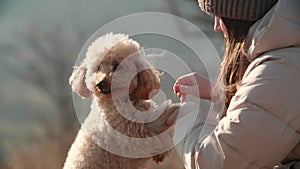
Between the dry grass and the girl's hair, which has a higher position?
the girl's hair

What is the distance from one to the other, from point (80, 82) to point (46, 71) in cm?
379

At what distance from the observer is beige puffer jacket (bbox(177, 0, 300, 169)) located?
1839 mm

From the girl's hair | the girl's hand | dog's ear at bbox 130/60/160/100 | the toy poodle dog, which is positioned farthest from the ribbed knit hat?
dog's ear at bbox 130/60/160/100

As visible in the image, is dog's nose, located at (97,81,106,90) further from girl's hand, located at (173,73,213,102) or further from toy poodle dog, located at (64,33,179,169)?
girl's hand, located at (173,73,213,102)

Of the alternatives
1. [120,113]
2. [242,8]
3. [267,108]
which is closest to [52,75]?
[120,113]

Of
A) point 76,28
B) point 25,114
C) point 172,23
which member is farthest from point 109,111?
point 25,114

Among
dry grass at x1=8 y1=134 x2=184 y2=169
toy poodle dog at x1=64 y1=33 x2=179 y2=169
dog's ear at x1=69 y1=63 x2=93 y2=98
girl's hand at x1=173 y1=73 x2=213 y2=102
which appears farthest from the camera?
dry grass at x1=8 y1=134 x2=184 y2=169

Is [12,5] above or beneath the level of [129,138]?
above

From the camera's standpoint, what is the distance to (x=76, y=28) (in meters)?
7.26

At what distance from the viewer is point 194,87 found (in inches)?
86.4

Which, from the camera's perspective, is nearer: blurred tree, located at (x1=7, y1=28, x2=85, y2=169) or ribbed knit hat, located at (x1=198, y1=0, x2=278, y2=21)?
ribbed knit hat, located at (x1=198, y1=0, x2=278, y2=21)

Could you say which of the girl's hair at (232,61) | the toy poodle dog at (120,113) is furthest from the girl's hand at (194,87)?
the toy poodle dog at (120,113)

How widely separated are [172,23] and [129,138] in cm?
234

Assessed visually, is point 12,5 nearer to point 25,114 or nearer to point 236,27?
point 25,114
